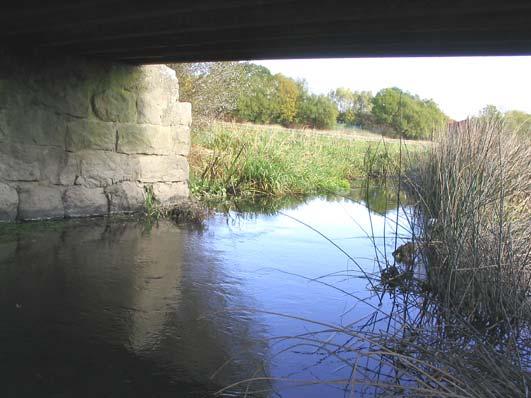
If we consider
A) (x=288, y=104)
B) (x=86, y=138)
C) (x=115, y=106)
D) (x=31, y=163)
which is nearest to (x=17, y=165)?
(x=31, y=163)

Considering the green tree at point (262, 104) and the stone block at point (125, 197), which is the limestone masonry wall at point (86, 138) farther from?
the green tree at point (262, 104)

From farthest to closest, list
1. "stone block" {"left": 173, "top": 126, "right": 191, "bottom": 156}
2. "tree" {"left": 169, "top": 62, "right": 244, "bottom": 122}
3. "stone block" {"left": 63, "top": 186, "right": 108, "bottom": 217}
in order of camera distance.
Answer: "tree" {"left": 169, "top": 62, "right": 244, "bottom": 122} → "stone block" {"left": 173, "top": 126, "right": 191, "bottom": 156} → "stone block" {"left": 63, "top": 186, "right": 108, "bottom": 217}

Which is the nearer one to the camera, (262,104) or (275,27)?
(275,27)

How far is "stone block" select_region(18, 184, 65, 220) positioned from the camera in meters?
6.24

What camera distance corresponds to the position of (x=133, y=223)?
6.96 m

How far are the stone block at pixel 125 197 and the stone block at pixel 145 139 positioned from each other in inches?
20.5

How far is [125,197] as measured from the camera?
7.36 m

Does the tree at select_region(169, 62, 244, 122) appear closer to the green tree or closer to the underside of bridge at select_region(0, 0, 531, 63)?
the underside of bridge at select_region(0, 0, 531, 63)

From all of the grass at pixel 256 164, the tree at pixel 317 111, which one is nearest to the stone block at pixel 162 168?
the grass at pixel 256 164

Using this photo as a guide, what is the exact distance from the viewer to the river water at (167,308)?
273 centimetres

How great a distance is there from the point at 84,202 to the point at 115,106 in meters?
1.46

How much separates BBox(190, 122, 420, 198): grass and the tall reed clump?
4.03 meters


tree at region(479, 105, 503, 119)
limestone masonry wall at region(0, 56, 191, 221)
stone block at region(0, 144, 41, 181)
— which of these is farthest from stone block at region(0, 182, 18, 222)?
tree at region(479, 105, 503, 119)

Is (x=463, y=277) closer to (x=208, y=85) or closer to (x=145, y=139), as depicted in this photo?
(x=145, y=139)
